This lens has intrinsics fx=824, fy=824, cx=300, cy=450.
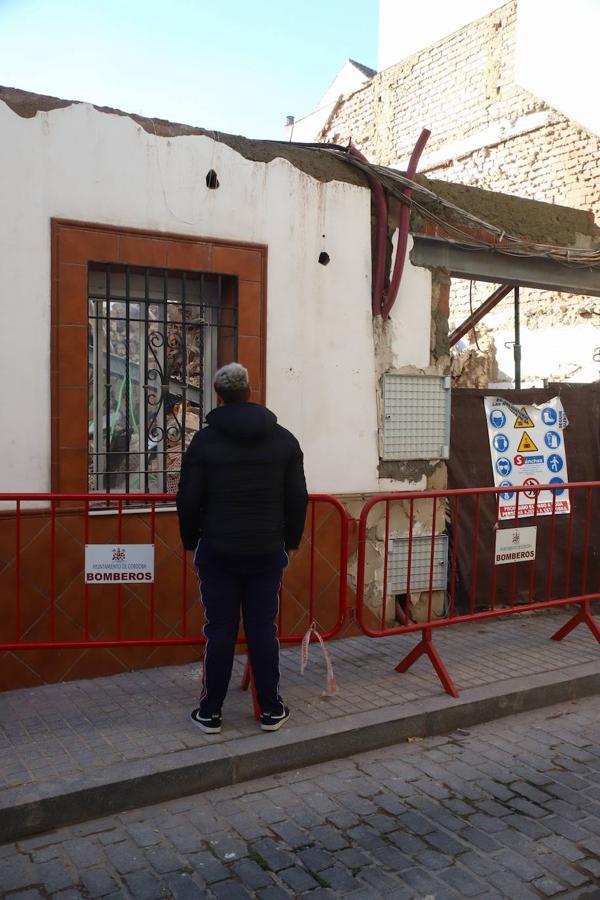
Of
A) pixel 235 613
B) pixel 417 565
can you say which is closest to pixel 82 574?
pixel 235 613

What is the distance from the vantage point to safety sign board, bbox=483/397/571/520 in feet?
22.9

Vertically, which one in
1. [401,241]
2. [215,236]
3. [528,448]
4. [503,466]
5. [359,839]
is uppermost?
[401,241]

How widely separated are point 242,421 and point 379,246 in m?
2.76

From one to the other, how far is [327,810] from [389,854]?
0.47 meters

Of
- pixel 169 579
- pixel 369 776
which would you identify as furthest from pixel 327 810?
pixel 169 579

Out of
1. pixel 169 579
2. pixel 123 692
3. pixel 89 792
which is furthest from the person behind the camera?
pixel 169 579

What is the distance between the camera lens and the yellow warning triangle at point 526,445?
7.21m

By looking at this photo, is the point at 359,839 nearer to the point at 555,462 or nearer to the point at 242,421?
the point at 242,421

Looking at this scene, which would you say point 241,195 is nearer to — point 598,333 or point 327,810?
point 327,810

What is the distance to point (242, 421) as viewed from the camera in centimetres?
424

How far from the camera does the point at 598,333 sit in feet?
37.4

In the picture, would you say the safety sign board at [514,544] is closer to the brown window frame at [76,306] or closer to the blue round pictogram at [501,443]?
the blue round pictogram at [501,443]

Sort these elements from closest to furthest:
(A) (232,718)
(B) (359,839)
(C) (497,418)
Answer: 1. (B) (359,839)
2. (A) (232,718)
3. (C) (497,418)

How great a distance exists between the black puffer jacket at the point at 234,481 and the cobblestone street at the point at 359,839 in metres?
1.27
